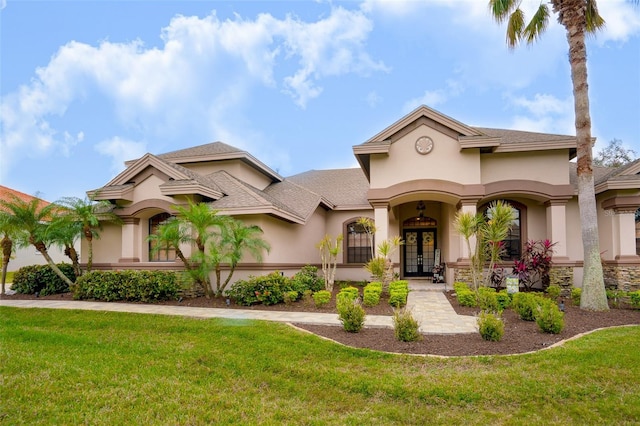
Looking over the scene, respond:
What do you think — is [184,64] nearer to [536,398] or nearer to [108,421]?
[108,421]

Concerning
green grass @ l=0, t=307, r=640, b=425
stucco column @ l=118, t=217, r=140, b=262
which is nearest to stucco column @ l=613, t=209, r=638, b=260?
green grass @ l=0, t=307, r=640, b=425

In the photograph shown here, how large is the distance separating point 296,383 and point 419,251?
1430 cm

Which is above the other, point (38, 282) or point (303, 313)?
point (38, 282)

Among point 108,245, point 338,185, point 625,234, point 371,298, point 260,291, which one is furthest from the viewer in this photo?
point 338,185

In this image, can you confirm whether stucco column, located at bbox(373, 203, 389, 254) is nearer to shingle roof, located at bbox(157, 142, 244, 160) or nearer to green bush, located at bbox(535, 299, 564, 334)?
shingle roof, located at bbox(157, 142, 244, 160)

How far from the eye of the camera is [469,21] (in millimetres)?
13711

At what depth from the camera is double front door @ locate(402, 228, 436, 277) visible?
61.6 ft

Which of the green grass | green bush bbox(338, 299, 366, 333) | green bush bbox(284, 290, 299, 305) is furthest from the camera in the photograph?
green bush bbox(284, 290, 299, 305)

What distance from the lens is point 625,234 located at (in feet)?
45.5

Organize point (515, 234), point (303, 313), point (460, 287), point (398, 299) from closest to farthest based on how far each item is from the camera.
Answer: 1. point (303, 313)
2. point (398, 299)
3. point (460, 287)
4. point (515, 234)


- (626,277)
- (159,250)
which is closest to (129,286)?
(159,250)

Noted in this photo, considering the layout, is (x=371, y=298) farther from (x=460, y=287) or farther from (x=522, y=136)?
(x=522, y=136)

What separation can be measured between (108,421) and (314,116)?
18.1 m

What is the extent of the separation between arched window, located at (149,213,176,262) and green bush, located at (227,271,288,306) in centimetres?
391
